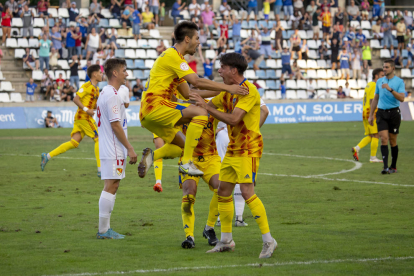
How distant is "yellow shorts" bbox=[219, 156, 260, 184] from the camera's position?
20.2 feet

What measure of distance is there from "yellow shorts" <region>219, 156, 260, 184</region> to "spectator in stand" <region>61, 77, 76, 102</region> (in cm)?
2357

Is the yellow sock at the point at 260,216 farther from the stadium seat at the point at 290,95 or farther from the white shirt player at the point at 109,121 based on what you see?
the stadium seat at the point at 290,95

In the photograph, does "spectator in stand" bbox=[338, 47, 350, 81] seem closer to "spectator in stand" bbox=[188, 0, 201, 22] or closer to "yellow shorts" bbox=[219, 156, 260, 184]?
"spectator in stand" bbox=[188, 0, 201, 22]

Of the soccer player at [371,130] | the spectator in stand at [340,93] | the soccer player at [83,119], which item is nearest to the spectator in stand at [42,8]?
the spectator in stand at [340,93]

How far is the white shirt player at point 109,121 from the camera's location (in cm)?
693

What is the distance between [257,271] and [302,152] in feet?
42.2

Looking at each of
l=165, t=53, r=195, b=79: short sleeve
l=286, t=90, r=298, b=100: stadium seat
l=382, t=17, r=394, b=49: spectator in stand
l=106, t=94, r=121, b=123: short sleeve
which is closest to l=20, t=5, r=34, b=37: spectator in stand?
l=286, t=90, r=298, b=100: stadium seat

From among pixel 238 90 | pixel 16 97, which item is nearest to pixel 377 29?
pixel 16 97

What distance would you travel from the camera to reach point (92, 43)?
30.7 meters

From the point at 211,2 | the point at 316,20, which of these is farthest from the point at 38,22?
the point at 316,20

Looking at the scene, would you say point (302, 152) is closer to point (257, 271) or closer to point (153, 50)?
point (257, 271)

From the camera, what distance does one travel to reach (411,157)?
53.7 ft

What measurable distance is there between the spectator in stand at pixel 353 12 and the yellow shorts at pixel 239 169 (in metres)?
36.7

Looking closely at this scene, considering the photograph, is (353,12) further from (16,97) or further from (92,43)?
(16,97)
